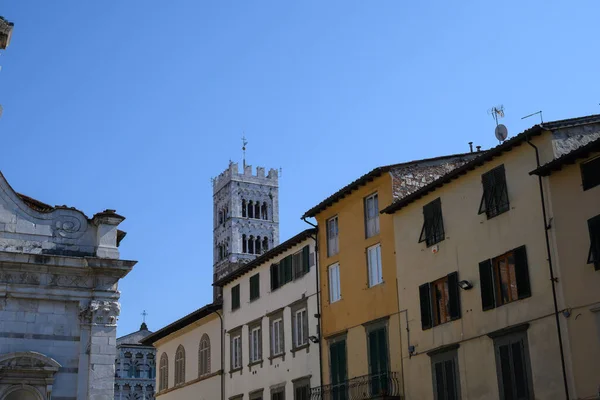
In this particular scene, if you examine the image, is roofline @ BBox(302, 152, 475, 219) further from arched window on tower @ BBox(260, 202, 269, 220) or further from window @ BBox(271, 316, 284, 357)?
arched window on tower @ BBox(260, 202, 269, 220)

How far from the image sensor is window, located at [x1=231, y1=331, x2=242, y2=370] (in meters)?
45.8

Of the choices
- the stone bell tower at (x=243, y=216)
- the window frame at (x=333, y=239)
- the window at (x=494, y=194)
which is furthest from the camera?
the stone bell tower at (x=243, y=216)

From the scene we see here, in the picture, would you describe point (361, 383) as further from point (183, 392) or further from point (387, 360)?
point (183, 392)

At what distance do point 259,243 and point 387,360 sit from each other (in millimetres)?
99925

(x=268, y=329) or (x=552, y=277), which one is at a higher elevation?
(x=268, y=329)

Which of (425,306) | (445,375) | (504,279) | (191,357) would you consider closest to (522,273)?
(504,279)

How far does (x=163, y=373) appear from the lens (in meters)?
55.2

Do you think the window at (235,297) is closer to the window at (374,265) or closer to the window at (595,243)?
the window at (374,265)

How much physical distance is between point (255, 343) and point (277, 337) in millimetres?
2367

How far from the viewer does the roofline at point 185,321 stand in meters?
48.7

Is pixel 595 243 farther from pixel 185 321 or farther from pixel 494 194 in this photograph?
pixel 185 321

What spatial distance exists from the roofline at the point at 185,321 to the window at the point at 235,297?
3.71 ft

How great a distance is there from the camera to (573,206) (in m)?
26.0

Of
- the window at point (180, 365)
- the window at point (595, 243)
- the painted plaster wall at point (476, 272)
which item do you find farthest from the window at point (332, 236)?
the window at point (180, 365)
